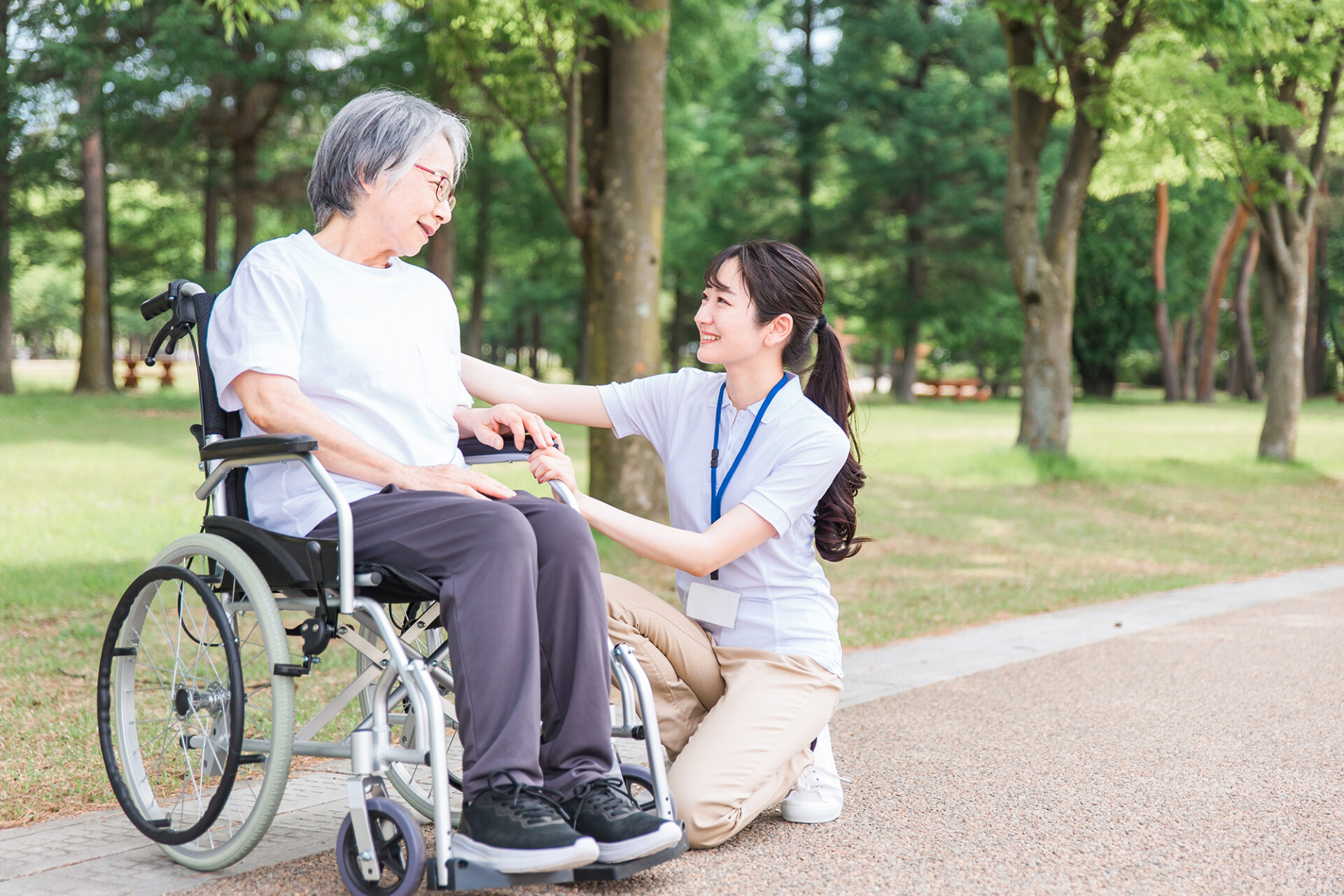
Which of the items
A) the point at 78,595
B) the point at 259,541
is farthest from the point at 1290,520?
the point at 259,541

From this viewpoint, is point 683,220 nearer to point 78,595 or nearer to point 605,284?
point 605,284

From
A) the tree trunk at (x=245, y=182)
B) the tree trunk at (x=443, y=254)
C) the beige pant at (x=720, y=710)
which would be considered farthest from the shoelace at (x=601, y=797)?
the tree trunk at (x=245, y=182)

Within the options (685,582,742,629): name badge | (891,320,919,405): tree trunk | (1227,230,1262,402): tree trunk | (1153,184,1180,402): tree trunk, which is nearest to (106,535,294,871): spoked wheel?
(685,582,742,629): name badge

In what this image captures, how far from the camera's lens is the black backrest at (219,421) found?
9.28 feet

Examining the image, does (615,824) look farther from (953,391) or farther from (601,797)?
(953,391)

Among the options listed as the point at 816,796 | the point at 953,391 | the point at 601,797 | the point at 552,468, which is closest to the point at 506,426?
the point at 552,468

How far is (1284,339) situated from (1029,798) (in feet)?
45.1

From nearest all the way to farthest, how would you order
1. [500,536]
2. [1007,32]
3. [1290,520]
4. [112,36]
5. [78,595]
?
[500,536] → [78,595] → [1290,520] → [1007,32] → [112,36]

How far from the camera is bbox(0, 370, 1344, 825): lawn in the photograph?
4645 mm

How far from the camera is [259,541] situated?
2633 mm

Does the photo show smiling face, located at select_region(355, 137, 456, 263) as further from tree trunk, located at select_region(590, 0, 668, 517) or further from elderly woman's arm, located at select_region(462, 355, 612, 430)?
tree trunk, located at select_region(590, 0, 668, 517)

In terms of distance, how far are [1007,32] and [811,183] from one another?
2183 centimetres

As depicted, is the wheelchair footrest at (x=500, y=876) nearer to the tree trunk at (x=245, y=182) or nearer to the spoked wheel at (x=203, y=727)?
the spoked wheel at (x=203, y=727)

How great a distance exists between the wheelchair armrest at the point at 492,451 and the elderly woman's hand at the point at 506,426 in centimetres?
2
